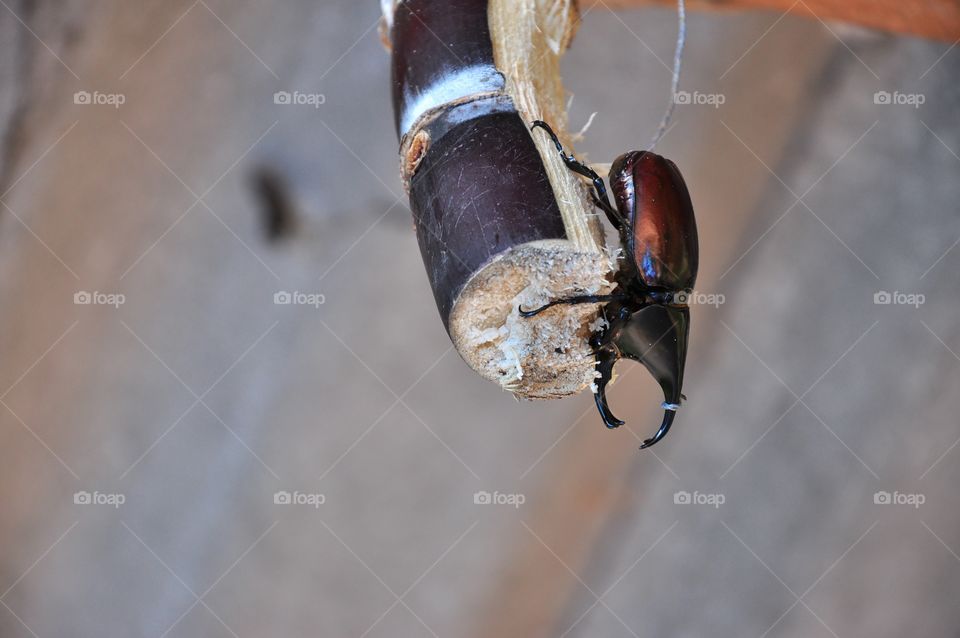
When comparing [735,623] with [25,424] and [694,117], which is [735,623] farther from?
[25,424]

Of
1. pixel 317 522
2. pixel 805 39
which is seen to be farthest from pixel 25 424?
pixel 805 39
